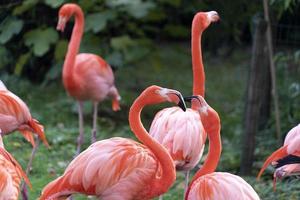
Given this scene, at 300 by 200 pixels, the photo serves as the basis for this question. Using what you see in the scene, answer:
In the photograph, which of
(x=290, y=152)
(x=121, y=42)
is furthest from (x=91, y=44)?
(x=290, y=152)

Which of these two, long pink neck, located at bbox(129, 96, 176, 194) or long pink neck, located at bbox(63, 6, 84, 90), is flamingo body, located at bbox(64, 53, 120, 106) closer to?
long pink neck, located at bbox(63, 6, 84, 90)

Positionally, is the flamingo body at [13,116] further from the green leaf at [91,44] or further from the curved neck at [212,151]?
the green leaf at [91,44]

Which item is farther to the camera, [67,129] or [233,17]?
[233,17]

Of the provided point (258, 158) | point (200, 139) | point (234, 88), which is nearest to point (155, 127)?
point (200, 139)

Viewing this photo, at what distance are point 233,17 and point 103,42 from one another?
4.56ft

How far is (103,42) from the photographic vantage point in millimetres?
8227

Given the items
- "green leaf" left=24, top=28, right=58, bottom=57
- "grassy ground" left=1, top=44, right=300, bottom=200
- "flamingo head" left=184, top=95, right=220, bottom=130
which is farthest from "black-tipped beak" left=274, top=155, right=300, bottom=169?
"green leaf" left=24, top=28, right=58, bottom=57

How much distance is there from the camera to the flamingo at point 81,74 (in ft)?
21.1

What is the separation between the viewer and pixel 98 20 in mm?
7891

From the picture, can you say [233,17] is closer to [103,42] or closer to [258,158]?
[103,42]

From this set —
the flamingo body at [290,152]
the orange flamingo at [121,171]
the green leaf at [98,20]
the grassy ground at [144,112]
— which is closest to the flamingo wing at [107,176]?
the orange flamingo at [121,171]

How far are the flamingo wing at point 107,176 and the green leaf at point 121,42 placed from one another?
3882 millimetres

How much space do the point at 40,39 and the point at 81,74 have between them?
5.18 feet

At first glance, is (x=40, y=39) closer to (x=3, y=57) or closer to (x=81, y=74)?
(x=3, y=57)
